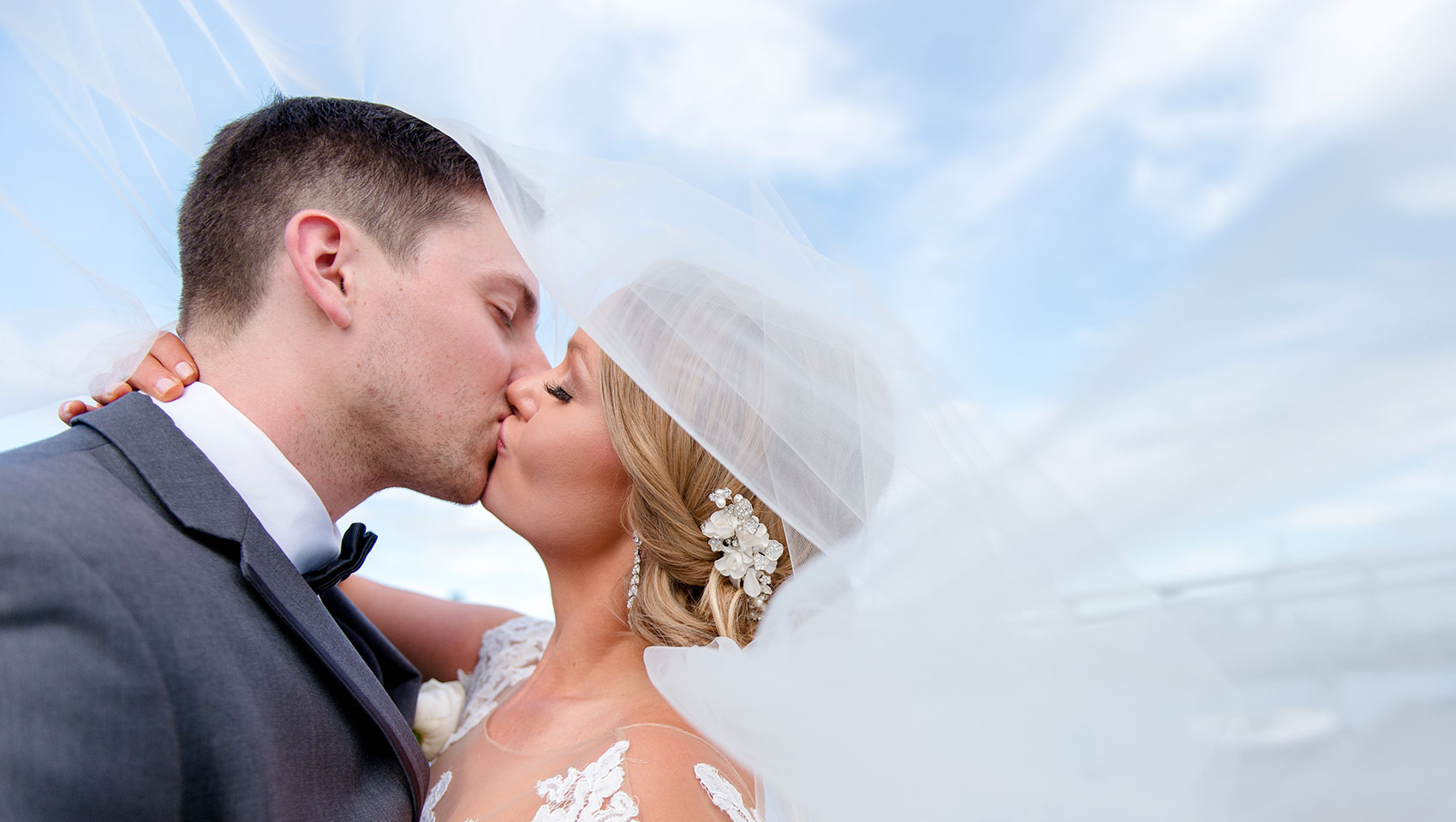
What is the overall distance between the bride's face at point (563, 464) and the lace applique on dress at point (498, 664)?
0.63m

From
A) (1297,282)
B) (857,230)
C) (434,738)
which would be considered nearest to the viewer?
(1297,282)

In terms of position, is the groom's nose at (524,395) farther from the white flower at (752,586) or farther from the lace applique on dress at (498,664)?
A: the lace applique on dress at (498,664)

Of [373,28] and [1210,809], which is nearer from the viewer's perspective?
[1210,809]

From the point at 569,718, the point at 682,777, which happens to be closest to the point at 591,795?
the point at 682,777

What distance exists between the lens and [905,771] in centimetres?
161

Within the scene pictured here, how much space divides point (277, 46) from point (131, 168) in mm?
564

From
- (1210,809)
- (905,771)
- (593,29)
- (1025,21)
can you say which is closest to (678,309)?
(593,29)

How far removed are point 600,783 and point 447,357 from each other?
1.25m

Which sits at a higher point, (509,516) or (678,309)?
(678,309)

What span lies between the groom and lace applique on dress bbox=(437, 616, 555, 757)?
249 mm

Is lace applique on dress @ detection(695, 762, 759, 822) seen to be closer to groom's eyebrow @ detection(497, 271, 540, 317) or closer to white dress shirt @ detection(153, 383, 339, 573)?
white dress shirt @ detection(153, 383, 339, 573)

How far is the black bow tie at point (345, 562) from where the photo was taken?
2.24 m

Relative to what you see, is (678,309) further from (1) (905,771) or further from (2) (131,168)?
(2) (131,168)

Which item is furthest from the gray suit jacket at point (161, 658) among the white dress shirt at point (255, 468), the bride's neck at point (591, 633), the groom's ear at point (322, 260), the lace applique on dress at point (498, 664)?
the lace applique on dress at point (498, 664)
